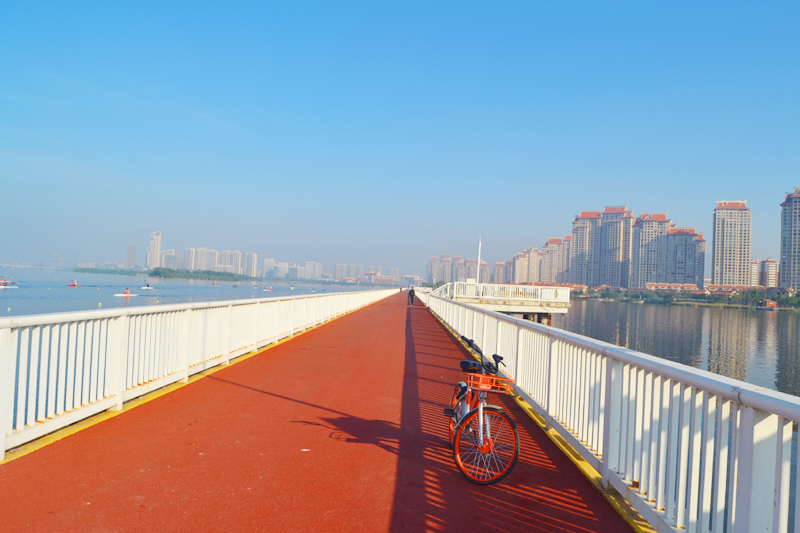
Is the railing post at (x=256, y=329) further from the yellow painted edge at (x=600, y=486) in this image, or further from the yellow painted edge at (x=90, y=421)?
the yellow painted edge at (x=600, y=486)

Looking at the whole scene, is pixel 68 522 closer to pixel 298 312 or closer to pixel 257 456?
pixel 257 456

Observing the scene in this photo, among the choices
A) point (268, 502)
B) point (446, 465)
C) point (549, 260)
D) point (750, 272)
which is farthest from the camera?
point (549, 260)

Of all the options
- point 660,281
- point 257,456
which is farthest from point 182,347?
point 660,281

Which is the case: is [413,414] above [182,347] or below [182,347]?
below

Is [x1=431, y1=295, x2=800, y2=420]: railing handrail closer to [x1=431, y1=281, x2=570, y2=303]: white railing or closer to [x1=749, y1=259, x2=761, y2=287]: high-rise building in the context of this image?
[x1=431, y1=281, x2=570, y2=303]: white railing

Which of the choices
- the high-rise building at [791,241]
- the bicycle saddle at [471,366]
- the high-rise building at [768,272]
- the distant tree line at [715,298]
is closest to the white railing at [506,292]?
the bicycle saddle at [471,366]

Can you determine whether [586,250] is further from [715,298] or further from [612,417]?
[612,417]

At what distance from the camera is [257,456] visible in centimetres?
455

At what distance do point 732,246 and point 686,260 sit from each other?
16.4m

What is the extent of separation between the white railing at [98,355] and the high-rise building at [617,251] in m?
183

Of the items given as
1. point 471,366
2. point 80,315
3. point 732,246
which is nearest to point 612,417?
point 471,366

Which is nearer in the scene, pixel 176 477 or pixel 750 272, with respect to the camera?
pixel 176 477

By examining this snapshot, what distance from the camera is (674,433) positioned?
3.13m

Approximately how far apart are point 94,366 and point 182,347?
6.59ft
